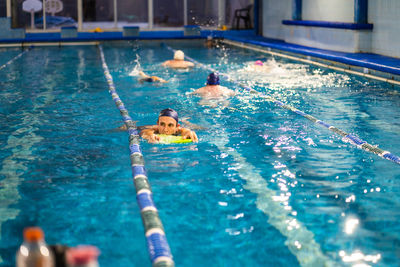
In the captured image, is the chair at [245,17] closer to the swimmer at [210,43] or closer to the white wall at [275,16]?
the white wall at [275,16]

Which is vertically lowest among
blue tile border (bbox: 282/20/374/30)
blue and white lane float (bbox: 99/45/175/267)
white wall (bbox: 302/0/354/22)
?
blue and white lane float (bbox: 99/45/175/267)

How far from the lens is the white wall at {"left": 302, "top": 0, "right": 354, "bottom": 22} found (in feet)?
44.4

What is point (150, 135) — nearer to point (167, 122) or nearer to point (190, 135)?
point (167, 122)

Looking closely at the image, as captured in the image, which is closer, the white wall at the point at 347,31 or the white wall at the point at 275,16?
the white wall at the point at 347,31

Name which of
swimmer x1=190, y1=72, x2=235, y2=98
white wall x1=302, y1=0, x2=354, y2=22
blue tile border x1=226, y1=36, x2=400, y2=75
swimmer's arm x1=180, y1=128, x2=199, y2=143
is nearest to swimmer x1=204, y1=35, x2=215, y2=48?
white wall x1=302, y1=0, x2=354, y2=22

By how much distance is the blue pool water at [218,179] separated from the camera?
3297mm

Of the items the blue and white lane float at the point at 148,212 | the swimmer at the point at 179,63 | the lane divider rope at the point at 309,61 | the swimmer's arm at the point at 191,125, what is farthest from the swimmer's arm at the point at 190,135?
the swimmer at the point at 179,63

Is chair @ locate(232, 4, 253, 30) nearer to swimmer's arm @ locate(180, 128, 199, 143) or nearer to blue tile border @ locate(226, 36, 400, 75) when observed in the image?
blue tile border @ locate(226, 36, 400, 75)

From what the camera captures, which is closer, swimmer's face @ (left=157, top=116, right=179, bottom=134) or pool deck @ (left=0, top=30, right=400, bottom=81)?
swimmer's face @ (left=157, top=116, right=179, bottom=134)

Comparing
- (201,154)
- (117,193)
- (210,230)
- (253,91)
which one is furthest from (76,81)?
(210,230)

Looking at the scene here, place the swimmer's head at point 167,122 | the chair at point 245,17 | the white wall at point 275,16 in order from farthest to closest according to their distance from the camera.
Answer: the chair at point 245,17, the white wall at point 275,16, the swimmer's head at point 167,122

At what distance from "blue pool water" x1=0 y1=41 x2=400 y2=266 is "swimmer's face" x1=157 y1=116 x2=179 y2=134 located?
0.20 m

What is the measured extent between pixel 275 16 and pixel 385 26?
7366mm

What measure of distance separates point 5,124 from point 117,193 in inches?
121
